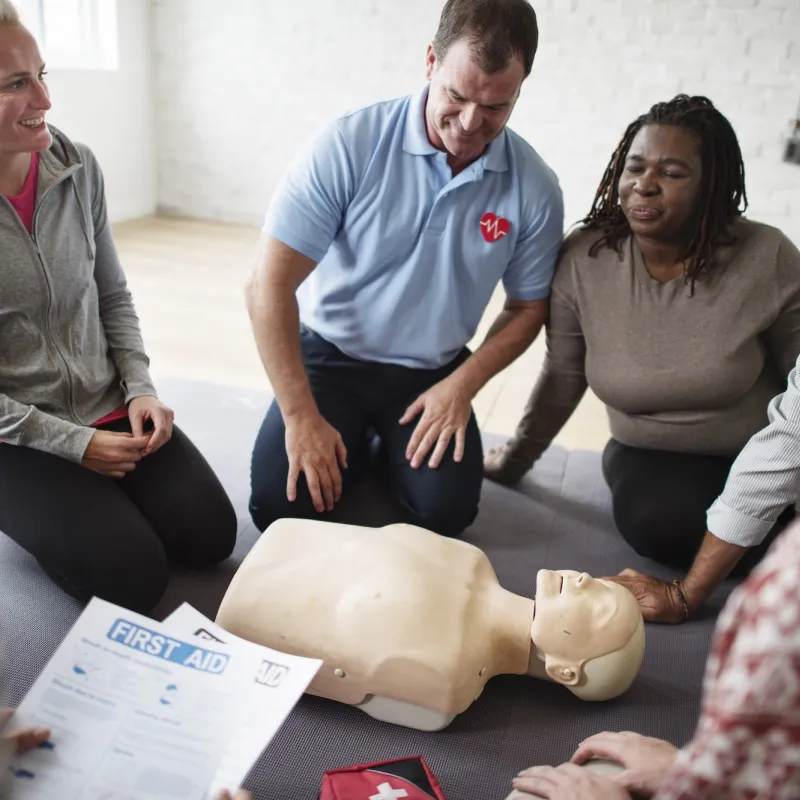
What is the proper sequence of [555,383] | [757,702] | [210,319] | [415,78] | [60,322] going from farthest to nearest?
[415,78] < [210,319] < [555,383] < [60,322] < [757,702]

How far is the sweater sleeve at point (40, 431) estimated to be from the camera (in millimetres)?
1383

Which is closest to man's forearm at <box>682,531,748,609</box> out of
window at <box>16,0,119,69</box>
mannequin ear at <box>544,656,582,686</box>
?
mannequin ear at <box>544,656,582,686</box>

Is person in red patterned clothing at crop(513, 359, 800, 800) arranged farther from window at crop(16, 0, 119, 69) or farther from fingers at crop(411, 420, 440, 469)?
window at crop(16, 0, 119, 69)

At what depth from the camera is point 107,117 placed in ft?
14.1

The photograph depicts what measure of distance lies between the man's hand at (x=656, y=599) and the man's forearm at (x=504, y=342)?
0.49m

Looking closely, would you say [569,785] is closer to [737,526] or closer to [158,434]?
[737,526]

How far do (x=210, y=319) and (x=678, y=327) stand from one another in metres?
1.97

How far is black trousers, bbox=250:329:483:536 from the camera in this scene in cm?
169

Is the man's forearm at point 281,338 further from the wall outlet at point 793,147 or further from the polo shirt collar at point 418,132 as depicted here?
the wall outlet at point 793,147

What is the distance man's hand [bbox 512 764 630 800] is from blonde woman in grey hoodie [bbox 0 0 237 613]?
75cm

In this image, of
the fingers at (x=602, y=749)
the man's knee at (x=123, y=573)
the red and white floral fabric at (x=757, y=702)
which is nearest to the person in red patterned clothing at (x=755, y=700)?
the red and white floral fabric at (x=757, y=702)

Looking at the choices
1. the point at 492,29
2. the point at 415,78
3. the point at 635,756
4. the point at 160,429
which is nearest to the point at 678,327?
the point at 492,29

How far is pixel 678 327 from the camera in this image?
1.65 metres

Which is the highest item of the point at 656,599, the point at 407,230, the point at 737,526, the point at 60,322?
the point at 407,230
